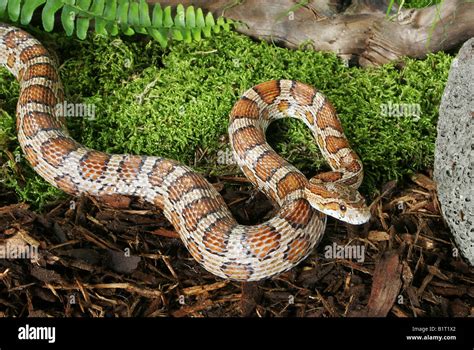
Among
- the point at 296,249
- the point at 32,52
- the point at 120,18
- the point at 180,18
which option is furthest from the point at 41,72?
the point at 296,249

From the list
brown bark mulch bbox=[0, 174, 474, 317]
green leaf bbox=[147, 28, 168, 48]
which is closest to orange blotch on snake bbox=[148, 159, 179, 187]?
brown bark mulch bbox=[0, 174, 474, 317]

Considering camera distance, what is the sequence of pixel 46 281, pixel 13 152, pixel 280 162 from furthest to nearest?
pixel 13 152, pixel 280 162, pixel 46 281

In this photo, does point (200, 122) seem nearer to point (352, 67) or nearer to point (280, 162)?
point (280, 162)

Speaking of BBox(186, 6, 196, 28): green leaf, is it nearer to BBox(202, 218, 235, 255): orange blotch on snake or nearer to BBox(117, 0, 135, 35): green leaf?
BBox(117, 0, 135, 35): green leaf

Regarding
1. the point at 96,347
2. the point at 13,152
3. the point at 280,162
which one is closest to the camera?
the point at 96,347

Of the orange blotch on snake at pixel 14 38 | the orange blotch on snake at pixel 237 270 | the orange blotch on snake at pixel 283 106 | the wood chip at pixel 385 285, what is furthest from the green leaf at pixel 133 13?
the wood chip at pixel 385 285

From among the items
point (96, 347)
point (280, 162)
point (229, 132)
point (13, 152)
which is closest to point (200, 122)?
point (229, 132)

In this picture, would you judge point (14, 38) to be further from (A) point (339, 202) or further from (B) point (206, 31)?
(A) point (339, 202)
